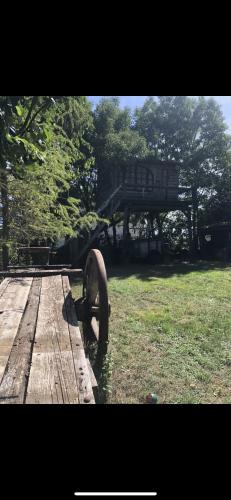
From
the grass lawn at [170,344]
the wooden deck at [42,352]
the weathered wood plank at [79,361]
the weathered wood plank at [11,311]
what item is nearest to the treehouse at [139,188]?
the grass lawn at [170,344]

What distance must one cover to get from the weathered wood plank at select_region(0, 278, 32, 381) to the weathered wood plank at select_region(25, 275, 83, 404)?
0.56 feet

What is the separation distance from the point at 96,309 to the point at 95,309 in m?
0.02

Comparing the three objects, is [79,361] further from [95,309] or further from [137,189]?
[137,189]

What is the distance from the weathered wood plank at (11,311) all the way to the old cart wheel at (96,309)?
0.73m

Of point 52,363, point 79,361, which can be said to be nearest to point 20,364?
point 52,363

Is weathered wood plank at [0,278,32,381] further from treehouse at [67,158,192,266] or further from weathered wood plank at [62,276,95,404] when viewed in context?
treehouse at [67,158,192,266]

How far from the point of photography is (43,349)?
7.33ft

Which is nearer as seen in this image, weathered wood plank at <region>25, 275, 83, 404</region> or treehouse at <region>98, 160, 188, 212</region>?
weathered wood plank at <region>25, 275, 83, 404</region>

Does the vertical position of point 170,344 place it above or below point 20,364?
below

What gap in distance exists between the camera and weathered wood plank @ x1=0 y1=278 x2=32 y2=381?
7.45 ft

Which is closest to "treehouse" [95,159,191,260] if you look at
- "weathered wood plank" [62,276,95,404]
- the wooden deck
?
the wooden deck

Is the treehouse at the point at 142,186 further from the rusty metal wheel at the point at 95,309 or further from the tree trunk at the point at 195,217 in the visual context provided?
the rusty metal wheel at the point at 95,309
